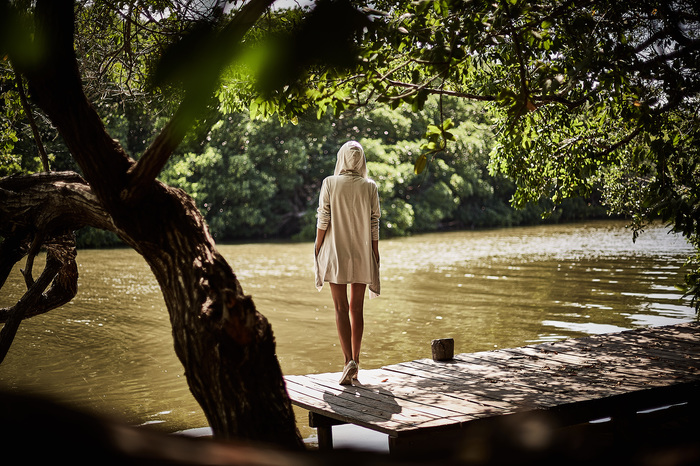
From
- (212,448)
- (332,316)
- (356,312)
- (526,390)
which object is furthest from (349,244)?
(332,316)

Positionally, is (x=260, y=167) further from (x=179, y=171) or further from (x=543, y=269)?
(x=543, y=269)

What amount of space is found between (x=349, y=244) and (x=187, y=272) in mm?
3094

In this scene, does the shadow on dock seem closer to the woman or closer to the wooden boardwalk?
the wooden boardwalk

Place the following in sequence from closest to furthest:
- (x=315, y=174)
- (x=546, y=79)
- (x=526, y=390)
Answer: (x=546, y=79) → (x=526, y=390) → (x=315, y=174)

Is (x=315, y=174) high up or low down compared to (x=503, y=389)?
up

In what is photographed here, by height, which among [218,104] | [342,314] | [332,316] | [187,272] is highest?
[218,104]

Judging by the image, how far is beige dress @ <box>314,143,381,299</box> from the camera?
6117mm

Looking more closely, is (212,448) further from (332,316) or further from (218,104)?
(332,316)

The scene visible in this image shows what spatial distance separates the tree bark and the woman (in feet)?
8.86

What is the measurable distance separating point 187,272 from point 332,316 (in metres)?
10.2

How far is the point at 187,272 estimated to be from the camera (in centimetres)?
320

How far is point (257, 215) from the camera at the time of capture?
3769 centimetres

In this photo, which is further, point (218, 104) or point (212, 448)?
point (218, 104)

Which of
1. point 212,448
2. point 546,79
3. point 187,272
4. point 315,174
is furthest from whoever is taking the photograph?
point 315,174
